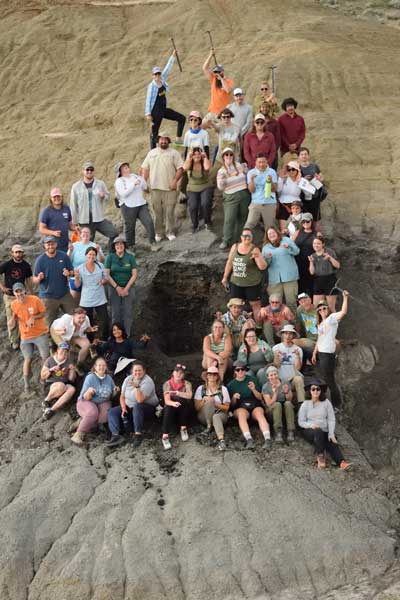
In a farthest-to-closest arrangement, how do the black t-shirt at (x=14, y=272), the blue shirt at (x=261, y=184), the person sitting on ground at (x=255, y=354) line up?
1. the blue shirt at (x=261, y=184)
2. the black t-shirt at (x=14, y=272)
3. the person sitting on ground at (x=255, y=354)

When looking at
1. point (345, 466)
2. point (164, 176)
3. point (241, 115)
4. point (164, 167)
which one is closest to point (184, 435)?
point (345, 466)

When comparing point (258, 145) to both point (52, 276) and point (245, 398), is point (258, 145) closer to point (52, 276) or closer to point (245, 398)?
point (52, 276)

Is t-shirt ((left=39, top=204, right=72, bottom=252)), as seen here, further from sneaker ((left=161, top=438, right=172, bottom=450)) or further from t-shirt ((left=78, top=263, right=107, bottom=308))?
sneaker ((left=161, top=438, right=172, bottom=450))

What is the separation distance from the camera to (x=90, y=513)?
994cm

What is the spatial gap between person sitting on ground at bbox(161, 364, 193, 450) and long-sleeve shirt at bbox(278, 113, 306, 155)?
18.5 feet

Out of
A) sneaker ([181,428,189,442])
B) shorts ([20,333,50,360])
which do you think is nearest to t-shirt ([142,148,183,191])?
shorts ([20,333,50,360])

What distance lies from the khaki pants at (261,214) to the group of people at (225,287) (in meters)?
0.02

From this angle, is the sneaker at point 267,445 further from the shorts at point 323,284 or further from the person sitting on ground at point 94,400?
the shorts at point 323,284

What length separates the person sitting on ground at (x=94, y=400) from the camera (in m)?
11.1

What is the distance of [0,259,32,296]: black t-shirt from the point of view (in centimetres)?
1257

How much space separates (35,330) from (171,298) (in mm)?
2844

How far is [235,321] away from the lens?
12.1 m

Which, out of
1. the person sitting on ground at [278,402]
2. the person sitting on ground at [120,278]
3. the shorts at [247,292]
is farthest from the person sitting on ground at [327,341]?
the person sitting on ground at [120,278]

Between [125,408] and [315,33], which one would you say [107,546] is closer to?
[125,408]
